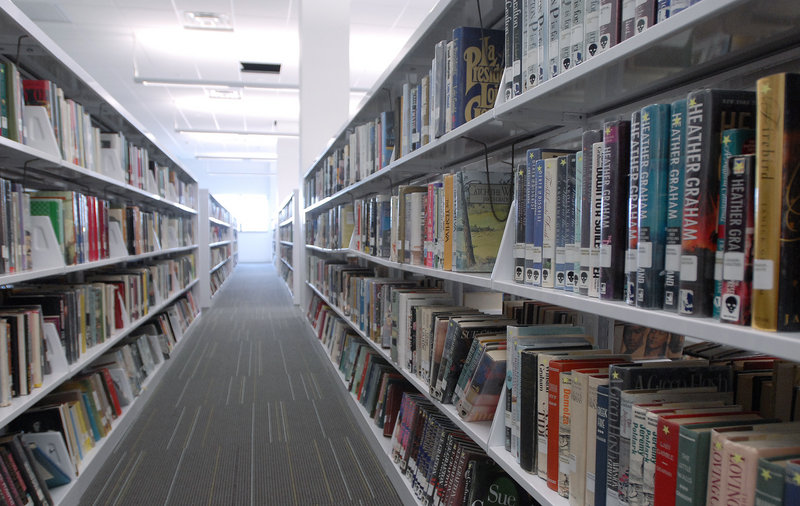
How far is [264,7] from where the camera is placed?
18.1 feet

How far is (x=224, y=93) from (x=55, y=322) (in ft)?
23.8

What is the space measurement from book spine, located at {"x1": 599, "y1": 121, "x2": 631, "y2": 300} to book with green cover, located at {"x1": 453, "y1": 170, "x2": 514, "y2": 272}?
658 mm

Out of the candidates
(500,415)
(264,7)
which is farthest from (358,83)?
(500,415)

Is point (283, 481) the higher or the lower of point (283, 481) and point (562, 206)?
the lower

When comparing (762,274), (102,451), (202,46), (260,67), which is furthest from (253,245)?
(762,274)

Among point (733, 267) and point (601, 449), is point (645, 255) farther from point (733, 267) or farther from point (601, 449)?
point (601, 449)

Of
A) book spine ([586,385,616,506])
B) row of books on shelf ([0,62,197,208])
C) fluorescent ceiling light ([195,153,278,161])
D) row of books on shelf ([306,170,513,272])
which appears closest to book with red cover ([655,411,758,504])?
book spine ([586,385,616,506])

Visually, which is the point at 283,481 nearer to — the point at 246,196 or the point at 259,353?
the point at 259,353

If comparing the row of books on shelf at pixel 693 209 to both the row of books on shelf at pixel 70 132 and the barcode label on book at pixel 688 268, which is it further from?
the row of books on shelf at pixel 70 132

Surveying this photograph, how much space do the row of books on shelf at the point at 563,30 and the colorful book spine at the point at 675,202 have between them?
0.55ft

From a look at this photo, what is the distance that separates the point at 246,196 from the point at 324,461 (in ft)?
55.6

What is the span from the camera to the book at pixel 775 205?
602 millimetres

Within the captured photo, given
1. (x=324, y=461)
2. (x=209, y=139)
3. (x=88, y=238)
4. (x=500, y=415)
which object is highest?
(x=209, y=139)

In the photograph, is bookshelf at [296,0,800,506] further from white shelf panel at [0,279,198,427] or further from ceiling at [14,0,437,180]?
ceiling at [14,0,437,180]
